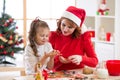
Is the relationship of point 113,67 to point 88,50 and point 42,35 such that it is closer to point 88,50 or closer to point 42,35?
point 88,50

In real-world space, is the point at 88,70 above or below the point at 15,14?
below

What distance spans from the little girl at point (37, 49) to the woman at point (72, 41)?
15 cm

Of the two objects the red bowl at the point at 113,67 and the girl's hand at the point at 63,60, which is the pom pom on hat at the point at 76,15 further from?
the red bowl at the point at 113,67

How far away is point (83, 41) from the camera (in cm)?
234

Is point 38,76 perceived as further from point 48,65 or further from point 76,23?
point 76,23

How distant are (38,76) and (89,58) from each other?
0.73m

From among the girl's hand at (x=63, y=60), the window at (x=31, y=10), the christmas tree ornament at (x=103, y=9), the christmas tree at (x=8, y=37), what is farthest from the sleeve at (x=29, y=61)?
the window at (x=31, y=10)

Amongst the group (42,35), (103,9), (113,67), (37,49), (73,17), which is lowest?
(113,67)

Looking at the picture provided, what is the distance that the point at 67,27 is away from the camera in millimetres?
2184

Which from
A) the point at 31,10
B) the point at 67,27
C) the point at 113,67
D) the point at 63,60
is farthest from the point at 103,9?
the point at 113,67

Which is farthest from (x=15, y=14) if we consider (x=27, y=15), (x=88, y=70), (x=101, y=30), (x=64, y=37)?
(x=88, y=70)

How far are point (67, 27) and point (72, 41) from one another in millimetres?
222

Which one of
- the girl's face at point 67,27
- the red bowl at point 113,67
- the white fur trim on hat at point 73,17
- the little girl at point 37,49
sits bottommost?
the red bowl at point 113,67

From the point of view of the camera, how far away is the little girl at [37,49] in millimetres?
1970
